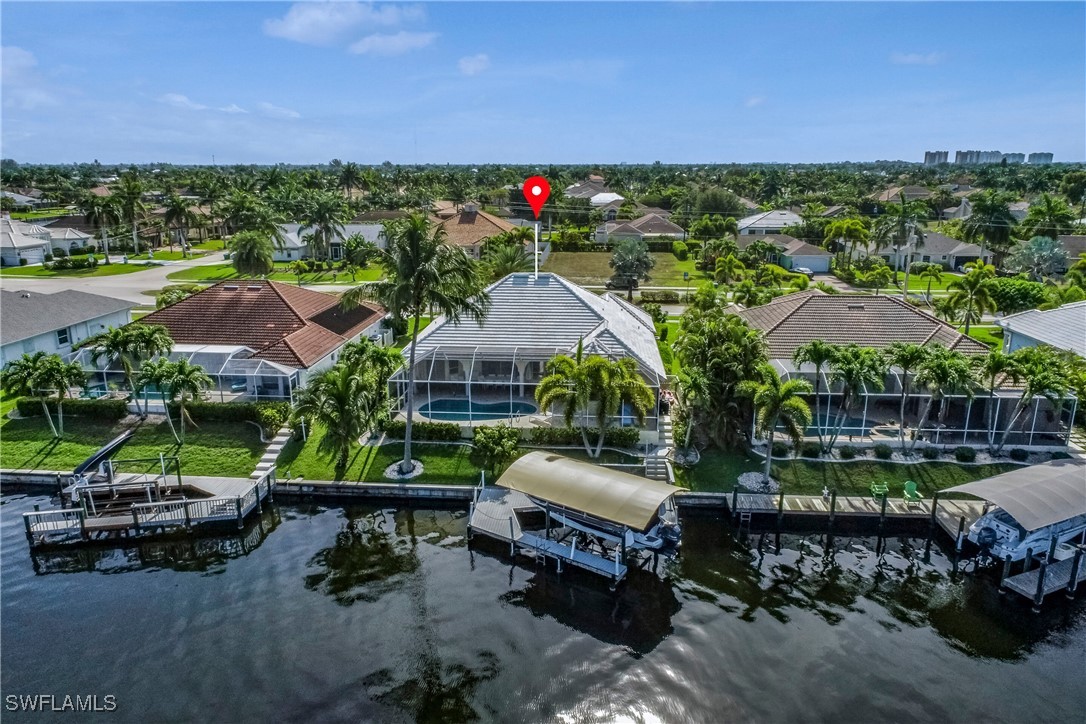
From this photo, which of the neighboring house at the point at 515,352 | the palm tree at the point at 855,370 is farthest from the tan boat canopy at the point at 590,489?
the palm tree at the point at 855,370

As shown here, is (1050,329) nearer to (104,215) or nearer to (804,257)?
(804,257)

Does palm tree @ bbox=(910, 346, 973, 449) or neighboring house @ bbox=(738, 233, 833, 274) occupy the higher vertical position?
neighboring house @ bbox=(738, 233, 833, 274)

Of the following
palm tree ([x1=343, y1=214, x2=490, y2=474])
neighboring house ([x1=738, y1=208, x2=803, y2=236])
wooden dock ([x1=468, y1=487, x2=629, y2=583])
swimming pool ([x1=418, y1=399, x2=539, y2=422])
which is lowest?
wooden dock ([x1=468, y1=487, x2=629, y2=583])

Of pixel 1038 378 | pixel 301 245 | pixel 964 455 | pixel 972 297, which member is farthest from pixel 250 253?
pixel 972 297

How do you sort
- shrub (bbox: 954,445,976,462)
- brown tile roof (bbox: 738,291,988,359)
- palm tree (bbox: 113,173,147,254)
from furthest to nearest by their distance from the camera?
palm tree (bbox: 113,173,147,254)
brown tile roof (bbox: 738,291,988,359)
shrub (bbox: 954,445,976,462)

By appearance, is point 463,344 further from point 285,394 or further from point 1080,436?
point 1080,436

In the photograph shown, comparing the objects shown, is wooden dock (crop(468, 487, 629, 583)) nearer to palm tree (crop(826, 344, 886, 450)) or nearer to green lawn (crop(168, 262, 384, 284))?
palm tree (crop(826, 344, 886, 450))

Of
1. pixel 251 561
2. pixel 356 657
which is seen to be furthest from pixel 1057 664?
pixel 251 561

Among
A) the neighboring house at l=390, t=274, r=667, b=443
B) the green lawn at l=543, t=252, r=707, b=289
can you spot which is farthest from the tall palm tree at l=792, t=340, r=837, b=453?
the green lawn at l=543, t=252, r=707, b=289
